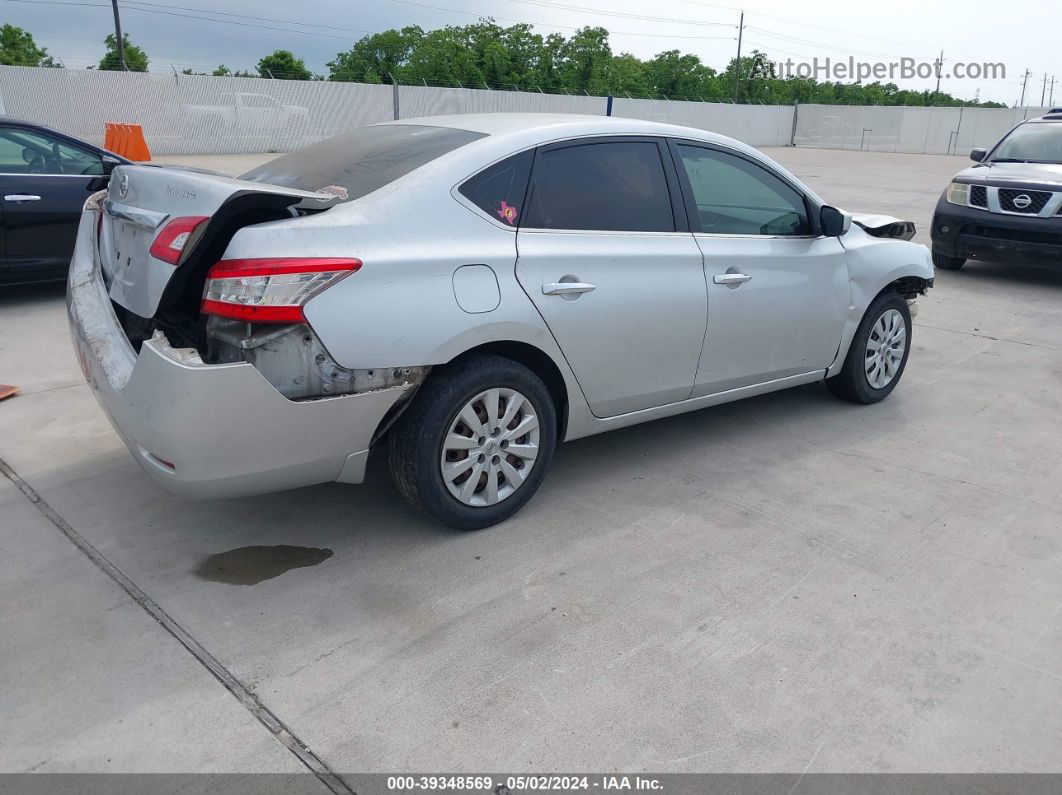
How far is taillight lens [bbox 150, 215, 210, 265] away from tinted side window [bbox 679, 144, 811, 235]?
2.26 metres

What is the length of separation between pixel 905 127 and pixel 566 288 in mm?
50728

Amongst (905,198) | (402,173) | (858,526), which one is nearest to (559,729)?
(858,526)

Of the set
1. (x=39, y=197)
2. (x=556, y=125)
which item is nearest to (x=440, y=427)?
(x=556, y=125)

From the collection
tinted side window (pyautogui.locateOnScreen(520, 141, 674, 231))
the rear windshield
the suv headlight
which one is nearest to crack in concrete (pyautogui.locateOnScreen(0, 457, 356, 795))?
the rear windshield

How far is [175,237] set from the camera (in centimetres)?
305

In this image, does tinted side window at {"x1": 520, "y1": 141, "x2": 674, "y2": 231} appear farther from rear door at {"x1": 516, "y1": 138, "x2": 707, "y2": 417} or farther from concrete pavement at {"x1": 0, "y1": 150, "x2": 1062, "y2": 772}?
concrete pavement at {"x1": 0, "y1": 150, "x2": 1062, "y2": 772}

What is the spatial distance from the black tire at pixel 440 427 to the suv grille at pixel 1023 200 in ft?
24.2

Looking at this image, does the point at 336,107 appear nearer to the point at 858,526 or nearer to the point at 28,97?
the point at 28,97

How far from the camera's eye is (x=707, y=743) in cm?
250

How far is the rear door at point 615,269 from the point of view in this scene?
3607 millimetres

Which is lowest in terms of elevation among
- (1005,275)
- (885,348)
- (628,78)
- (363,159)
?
(1005,275)

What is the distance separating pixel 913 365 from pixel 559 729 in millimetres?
4782

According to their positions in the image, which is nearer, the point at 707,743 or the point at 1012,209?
the point at 707,743

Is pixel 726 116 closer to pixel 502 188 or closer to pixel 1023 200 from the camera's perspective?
pixel 1023 200
